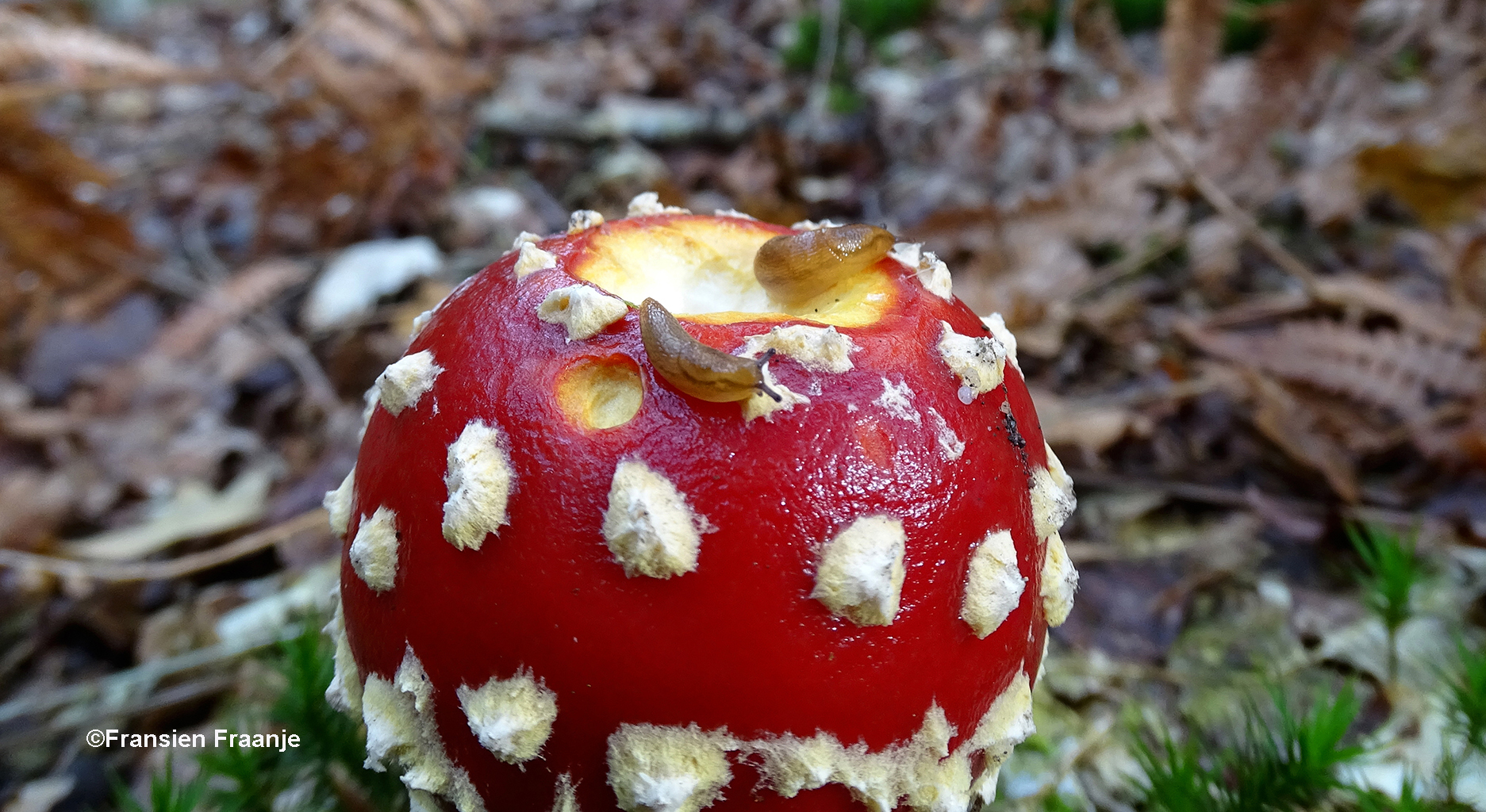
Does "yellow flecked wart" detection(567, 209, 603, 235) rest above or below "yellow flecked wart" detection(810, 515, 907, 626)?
above

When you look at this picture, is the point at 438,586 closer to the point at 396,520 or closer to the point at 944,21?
the point at 396,520

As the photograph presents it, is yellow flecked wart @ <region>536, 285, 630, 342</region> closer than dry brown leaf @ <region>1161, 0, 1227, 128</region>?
Yes

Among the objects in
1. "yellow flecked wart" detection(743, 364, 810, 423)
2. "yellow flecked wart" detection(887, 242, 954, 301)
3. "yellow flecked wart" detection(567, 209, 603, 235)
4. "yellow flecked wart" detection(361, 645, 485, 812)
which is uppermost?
"yellow flecked wart" detection(743, 364, 810, 423)

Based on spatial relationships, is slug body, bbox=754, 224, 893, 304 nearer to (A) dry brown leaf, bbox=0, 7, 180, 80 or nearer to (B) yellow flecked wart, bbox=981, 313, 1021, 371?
(B) yellow flecked wart, bbox=981, 313, 1021, 371

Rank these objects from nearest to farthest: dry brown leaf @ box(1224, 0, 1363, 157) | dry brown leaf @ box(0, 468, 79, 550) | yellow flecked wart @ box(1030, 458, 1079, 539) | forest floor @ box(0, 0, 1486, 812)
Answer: yellow flecked wart @ box(1030, 458, 1079, 539), forest floor @ box(0, 0, 1486, 812), dry brown leaf @ box(0, 468, 79, 550), dry brown leaf @ box(1224, 0, 1363, 157)

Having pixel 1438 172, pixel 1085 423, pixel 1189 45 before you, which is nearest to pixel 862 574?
pixel 1085 423

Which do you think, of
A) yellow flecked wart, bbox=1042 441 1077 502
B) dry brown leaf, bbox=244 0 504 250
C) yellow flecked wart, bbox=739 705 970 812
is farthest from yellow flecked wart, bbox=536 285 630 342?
dry brown leaf, bbox=244 0 504 250

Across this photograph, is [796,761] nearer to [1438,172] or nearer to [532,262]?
[532,262]

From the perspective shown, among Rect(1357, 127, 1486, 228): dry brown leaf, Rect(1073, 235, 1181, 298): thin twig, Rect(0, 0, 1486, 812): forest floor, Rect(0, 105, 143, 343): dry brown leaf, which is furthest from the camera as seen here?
Rect(1073, 235, 1181, 298): thin twig
